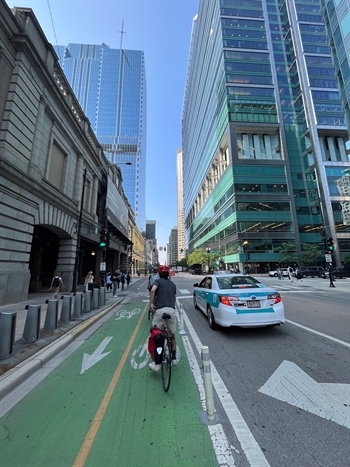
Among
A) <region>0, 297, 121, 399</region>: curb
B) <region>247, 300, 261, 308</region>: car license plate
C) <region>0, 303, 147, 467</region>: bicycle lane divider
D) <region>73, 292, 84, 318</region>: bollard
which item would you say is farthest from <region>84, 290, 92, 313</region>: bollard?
<region>247, 300, 261, 308</region>: car license plate

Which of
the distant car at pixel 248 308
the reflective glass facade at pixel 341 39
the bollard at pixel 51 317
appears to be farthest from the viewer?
the reflective glass facade at pixel 341 39

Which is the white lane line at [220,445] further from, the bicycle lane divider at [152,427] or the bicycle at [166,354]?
the bicycle at [166,354]

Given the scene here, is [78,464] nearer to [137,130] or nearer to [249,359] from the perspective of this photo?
[249,359]

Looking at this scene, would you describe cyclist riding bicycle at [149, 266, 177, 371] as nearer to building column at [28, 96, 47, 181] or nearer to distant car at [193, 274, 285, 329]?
distant car at [193, 274, 285, 329]

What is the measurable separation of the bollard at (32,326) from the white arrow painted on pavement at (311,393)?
556cm

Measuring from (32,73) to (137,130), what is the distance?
104 m

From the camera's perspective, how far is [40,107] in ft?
48.3

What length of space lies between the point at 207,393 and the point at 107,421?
1.40 metres

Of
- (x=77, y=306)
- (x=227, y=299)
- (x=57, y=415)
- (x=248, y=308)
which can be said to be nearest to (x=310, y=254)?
(x=248, y=308)

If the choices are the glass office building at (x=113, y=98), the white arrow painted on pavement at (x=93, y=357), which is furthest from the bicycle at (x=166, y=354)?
the glass office building at (x=113, y=98)

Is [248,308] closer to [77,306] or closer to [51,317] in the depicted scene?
[51,317]

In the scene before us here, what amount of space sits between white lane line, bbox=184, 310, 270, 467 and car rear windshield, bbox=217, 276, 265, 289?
3157mm

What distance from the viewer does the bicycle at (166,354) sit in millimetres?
3586

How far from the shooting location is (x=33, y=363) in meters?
4.44
